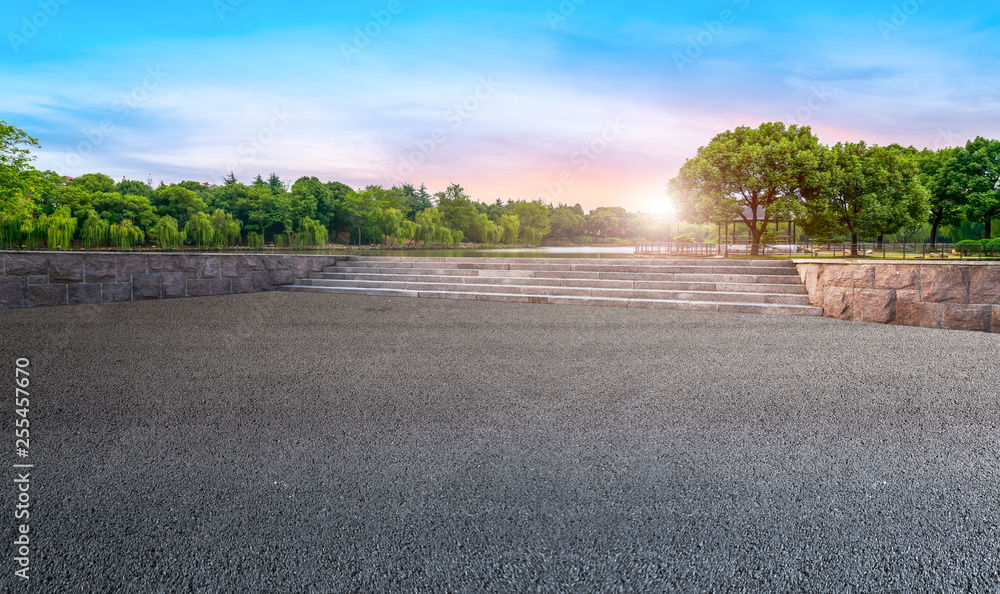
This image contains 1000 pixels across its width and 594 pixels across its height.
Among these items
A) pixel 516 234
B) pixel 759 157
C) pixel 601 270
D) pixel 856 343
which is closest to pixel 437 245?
pixel 516 234

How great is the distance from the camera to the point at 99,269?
10562mm

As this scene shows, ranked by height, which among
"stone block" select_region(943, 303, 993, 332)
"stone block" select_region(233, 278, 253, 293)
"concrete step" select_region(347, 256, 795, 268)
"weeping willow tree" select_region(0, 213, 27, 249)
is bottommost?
"stone block" select_region(943, 303, 993, 332)

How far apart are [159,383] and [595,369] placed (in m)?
4.09

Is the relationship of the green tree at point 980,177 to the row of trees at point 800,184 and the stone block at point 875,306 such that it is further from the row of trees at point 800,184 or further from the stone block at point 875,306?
the stone block at point 875,306

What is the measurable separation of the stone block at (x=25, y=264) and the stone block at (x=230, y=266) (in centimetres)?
330

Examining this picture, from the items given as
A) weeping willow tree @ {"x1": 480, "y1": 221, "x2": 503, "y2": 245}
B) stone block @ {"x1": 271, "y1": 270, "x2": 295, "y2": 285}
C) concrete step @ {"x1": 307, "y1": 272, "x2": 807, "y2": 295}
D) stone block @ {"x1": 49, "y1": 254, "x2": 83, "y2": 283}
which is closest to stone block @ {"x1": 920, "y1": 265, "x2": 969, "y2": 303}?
concrete step @ {"x1": 307, "y1": 272, "x2": 807, "y2": 295}

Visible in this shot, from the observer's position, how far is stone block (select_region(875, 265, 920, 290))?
805 centimetres

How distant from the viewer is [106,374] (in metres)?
5.15

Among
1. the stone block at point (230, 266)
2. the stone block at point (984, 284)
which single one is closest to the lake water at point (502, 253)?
the stone block at point (230, 266)

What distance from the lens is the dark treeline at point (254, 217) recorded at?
129 feet

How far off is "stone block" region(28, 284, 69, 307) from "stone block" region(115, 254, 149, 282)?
939 mm

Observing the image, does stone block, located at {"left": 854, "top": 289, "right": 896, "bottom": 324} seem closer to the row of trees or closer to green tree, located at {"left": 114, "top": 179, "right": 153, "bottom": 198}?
the row of trees

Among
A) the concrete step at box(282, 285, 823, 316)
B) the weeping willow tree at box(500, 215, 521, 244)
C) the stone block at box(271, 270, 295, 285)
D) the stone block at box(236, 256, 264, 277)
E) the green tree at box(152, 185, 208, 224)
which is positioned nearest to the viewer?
the concrete step at box(282, 285, 823, 316)

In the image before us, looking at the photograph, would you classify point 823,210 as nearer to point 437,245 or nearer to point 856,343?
point 856,343
